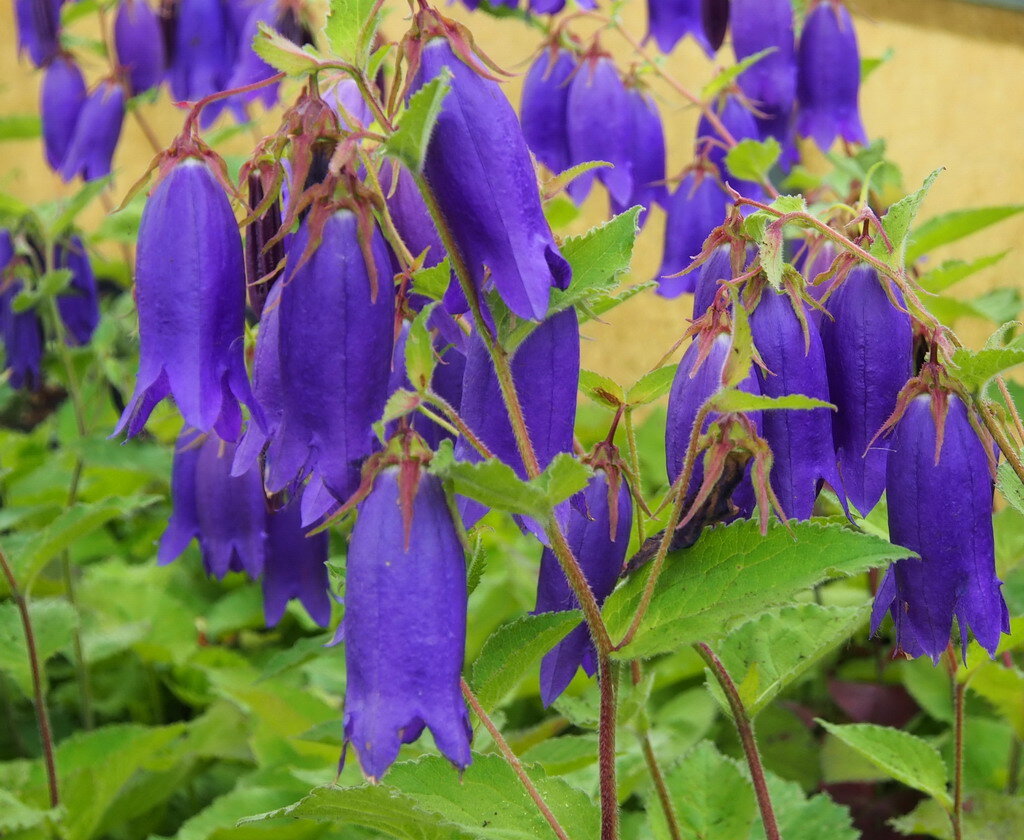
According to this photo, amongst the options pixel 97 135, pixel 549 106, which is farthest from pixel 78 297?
pixel 549 106

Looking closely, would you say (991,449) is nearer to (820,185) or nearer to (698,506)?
(698,506)

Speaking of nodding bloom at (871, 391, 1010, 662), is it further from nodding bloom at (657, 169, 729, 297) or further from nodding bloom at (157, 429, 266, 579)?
nodding bloom at (657, 169, 729, 297)

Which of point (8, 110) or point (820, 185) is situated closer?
point (820, 185)

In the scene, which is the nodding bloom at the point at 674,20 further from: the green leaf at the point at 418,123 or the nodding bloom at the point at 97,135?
the green leaf at the point at 418,123

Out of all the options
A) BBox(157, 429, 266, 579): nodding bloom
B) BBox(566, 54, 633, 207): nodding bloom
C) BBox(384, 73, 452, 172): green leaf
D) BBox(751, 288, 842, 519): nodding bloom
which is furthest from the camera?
BBox(566, 54, 633, 207): nodding bloom

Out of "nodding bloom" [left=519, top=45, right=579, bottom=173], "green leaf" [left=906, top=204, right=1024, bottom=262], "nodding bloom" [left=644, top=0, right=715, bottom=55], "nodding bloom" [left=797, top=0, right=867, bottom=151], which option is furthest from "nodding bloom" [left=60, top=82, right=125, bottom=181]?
"green leaf" [left=906, top=204, right=1024, bottom=262]

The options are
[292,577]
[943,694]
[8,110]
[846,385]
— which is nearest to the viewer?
[846,385]

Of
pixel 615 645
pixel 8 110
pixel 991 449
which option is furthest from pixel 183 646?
pixel 8 110
